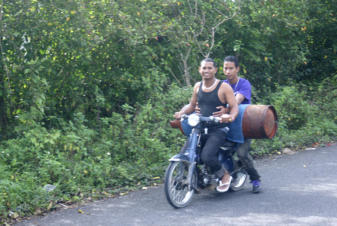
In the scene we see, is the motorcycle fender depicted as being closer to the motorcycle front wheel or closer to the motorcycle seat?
the motorcycle front wheel

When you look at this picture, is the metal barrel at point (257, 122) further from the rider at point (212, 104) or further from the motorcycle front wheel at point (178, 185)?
the motorcycle front wheel at point (178, 185)

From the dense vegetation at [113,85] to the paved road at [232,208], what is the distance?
1.63 feet

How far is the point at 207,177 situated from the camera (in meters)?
6.56

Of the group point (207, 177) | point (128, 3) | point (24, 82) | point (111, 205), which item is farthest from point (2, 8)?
point (207, 177)

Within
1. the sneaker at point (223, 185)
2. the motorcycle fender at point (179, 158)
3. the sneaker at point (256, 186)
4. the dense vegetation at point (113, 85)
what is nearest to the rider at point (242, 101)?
the sneaker at point (256, 186)

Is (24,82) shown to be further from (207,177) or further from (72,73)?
(207,177)

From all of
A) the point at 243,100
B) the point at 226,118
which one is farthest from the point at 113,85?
the point at 226,118

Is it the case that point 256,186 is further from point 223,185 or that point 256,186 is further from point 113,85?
point 113,85

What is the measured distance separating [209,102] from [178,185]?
1.15 metres

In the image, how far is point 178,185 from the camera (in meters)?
6.18

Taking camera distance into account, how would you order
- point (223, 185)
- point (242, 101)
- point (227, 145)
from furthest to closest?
point (242, 101)
point (227, 145)
point (223, 185)

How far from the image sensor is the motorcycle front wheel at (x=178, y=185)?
5977 millimetres

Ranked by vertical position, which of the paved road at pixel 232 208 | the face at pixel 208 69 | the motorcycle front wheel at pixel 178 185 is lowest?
the paved road at pixel 232 208

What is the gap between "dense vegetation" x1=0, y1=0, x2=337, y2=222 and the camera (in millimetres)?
7324
